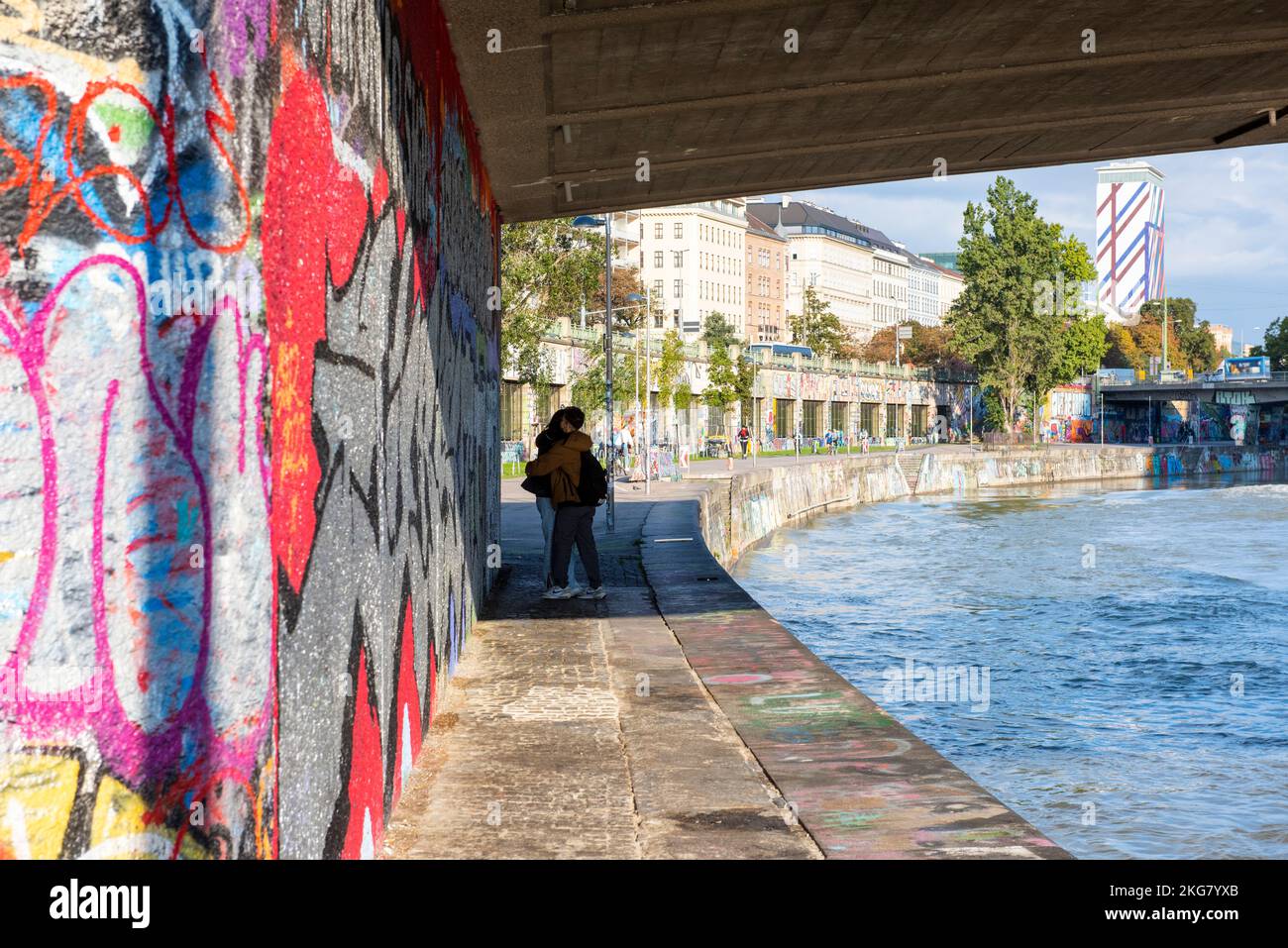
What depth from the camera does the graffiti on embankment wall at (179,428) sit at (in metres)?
2.32

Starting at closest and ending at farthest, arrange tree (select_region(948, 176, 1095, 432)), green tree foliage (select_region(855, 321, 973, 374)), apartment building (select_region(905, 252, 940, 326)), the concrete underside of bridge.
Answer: the concrete underside of bridge → tree (select_region(948, 176, 1095, 432)) → green tree foliage (select_region(855, 321, 973, 374)) → apartment building (select_region(905, 252, 940, 326))

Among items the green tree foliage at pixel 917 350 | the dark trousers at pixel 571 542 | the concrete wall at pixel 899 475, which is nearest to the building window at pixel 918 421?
the green tree foliage at pixel 917 350

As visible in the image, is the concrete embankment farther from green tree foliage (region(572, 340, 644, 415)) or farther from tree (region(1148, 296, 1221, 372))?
tree (region(1148, 296, 1221, 372))

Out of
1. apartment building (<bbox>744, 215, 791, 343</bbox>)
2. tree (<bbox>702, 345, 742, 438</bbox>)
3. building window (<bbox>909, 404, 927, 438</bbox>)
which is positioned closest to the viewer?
tree (<bbox>702, 345, 742, 438</bbox>)

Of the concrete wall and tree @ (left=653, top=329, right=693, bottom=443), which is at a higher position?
tree @ (left=653, top=329, right=693, bottom=443)

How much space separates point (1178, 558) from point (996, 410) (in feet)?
185

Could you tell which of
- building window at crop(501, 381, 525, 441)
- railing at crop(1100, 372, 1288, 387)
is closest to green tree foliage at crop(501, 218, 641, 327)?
building window at crop(501, 381, 525, 441)

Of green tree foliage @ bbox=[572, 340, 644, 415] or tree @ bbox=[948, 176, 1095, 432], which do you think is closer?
green tree foliage @ bbox=[572, 340, 644, 415]

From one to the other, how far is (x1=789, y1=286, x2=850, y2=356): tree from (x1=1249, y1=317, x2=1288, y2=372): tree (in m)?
51.3

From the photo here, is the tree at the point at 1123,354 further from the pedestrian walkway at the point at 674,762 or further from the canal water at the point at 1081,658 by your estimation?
the pedestrian walkway at the point at 674,762

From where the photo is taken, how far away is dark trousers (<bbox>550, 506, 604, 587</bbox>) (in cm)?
1311

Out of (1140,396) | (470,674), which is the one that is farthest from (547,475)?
(1140,396)

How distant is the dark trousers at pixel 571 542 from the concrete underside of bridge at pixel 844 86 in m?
3.31
